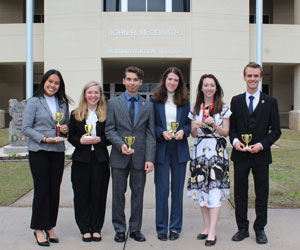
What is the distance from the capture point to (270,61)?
21109 millimetres

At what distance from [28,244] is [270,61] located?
19665mm

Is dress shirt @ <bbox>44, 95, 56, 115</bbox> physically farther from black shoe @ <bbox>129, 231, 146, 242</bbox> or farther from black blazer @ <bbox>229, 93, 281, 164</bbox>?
black blazer @ <bbox>229, 93, 281, 164</bbox>

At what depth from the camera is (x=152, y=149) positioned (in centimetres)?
427

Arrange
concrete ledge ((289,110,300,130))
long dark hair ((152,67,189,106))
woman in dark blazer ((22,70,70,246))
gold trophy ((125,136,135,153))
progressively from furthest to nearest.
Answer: concrete ledge ((289,110,300,130))
long dark hair ((152,67,189,106))
woman in dark blazer ((22,70,70,246))
gold trophy ((125,136,135,153))

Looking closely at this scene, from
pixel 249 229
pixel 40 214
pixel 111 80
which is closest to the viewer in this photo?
pixel 40 214

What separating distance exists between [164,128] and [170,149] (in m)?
0.28

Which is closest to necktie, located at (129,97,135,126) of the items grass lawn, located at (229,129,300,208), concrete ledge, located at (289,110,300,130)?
grass lawn, located at (229,129,300,208)

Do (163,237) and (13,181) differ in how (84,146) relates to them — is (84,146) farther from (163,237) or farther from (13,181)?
(13,181)

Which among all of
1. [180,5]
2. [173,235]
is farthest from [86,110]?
[180,5]

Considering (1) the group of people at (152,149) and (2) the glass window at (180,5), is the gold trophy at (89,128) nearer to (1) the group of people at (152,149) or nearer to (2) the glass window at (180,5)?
(1) the group of people at (152,149)

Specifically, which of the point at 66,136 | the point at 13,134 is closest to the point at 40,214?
the point at 66,136

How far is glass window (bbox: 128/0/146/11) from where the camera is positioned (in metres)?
19.7

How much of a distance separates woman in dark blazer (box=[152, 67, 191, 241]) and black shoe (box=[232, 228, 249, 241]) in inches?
27.9

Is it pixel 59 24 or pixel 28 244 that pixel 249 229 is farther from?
pixel 59 24
